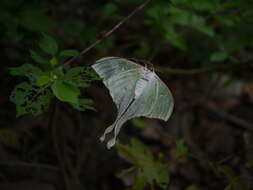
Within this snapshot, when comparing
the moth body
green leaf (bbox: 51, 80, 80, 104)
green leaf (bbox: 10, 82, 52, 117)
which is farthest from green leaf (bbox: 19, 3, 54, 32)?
the moth body

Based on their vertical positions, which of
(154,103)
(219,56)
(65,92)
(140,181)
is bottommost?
(140,181)

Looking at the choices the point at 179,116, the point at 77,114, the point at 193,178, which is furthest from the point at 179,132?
the point at 77,114

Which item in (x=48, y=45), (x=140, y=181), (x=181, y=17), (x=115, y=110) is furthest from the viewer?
(x=115, y=110)

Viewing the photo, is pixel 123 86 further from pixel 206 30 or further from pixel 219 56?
pixel 219 56

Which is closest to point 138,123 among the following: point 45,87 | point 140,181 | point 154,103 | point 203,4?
point 140,181

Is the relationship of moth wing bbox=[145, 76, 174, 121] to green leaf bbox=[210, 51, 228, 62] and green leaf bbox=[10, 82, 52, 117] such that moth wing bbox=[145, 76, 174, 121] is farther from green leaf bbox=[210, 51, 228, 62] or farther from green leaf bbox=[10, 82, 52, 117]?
Answer: green leaf bbox=[210, 51, 228, 62]

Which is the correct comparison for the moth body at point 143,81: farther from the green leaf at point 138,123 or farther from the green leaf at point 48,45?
the green leaf at point 138,123

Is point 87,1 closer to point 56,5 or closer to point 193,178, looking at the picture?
point 56,5

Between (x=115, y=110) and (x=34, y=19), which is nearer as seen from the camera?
(x=34, y=19)

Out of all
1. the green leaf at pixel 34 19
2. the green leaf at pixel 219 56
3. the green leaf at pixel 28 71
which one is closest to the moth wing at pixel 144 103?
the green leaf at pixel 28 71
